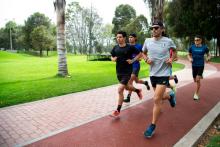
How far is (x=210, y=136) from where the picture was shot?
551 centimetres

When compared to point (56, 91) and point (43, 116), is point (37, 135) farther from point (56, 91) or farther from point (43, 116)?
point (56, 91)

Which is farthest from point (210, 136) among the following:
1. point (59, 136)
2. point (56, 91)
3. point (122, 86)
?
point (56, 91)

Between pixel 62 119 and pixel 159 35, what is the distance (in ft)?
9.61

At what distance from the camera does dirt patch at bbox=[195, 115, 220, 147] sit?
5136 millimetres

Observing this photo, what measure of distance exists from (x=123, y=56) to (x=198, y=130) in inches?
88.0

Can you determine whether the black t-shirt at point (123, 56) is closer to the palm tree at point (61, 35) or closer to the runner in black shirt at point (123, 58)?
the runner in black shirt at point (123, 58)

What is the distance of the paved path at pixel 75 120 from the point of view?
5.18 m

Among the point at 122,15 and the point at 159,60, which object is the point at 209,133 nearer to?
the point at 159,60

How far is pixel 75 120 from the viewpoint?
657cm

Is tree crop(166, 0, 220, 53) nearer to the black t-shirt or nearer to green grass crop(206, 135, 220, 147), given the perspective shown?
the black t-shirt

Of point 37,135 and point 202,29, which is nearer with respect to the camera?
point 37,135

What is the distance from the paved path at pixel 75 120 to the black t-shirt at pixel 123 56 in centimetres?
111

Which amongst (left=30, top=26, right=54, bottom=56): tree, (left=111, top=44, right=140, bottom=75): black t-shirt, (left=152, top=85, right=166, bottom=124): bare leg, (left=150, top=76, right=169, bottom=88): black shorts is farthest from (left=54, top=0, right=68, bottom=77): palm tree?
(left=30, top=26, right=54, bottom=56): tree

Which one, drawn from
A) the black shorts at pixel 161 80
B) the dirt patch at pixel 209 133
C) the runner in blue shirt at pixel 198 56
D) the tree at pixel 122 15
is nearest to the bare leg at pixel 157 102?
the black shorts at pixel 161 80
